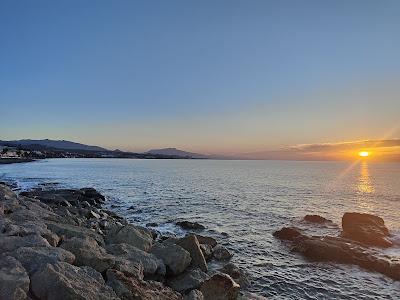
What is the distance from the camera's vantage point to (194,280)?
14750 millimetres

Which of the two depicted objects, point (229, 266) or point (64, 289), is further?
point (229, 266)

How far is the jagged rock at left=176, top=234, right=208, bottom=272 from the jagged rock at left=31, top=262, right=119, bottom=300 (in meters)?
7.05

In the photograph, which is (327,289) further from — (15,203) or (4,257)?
(15,203)

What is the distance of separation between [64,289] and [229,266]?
32.6 feet

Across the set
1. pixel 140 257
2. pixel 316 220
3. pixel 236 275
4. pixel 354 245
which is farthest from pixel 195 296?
pixel 316 220

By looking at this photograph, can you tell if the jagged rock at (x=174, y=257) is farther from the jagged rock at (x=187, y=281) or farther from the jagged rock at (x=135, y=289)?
the jagged rock at (x=135, y=289)

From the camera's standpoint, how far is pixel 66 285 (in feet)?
31.6

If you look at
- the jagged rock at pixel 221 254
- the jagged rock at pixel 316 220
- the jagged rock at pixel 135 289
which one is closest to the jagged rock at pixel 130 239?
the jagged rock at pixel 221 254

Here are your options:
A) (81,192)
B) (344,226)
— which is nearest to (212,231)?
(344,226)

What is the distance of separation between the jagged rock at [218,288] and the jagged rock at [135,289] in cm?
167

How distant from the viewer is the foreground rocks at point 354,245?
20266 millimetres

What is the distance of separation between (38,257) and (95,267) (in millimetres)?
2188

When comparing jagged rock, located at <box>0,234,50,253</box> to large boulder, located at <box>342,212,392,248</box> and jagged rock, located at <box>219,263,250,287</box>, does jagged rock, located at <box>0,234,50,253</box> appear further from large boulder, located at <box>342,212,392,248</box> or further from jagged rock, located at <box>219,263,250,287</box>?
large boulder, located at <box>342,212,392,248</box>

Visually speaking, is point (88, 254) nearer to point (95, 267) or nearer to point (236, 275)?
point (95, 267)
